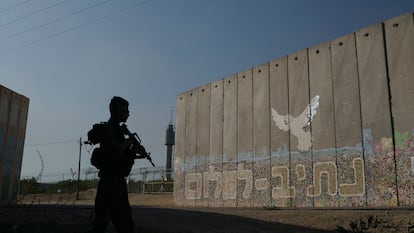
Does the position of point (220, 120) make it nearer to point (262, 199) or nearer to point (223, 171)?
point (223, 171)

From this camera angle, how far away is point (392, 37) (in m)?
9.57

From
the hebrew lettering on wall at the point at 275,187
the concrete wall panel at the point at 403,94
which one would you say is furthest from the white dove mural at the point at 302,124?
the concrete wall panel at the point at 403,94

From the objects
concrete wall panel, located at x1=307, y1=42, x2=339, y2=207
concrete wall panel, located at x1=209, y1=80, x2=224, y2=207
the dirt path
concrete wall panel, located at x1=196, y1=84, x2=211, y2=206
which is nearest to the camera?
the dirt path

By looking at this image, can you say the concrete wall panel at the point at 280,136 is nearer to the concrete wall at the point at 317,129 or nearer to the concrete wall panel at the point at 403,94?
the concrete wall at the point at 317,129

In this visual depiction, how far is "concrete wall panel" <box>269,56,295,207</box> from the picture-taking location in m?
11.6

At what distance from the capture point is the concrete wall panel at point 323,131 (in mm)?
10414

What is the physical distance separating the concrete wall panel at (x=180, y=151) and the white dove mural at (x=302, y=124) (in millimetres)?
5201

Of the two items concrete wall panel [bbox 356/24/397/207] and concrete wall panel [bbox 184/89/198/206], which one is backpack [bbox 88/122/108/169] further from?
concrete wall panel [bbox 184/89/198/206]

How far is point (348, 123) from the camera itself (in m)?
10.2

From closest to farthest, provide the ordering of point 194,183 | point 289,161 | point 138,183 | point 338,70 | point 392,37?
point 392,37, point 338,70, point 289,161, point 194,183, point 138,183

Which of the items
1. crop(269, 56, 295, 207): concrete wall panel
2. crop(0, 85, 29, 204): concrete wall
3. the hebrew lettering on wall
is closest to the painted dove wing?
crop(269, 56, 295, 207): concrete wall panel

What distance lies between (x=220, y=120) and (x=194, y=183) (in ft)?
7.83

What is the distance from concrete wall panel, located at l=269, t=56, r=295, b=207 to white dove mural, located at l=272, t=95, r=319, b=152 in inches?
1.1

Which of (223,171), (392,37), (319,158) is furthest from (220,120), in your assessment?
(392,37)
